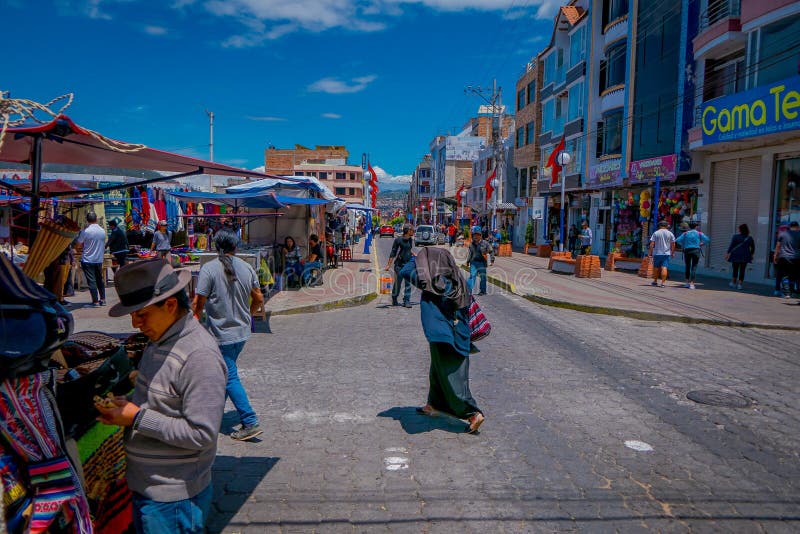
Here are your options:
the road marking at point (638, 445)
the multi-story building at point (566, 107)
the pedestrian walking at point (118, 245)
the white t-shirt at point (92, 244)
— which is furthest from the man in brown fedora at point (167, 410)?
the multi-story building at point (566, 107)

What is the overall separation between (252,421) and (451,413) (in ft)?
5.66

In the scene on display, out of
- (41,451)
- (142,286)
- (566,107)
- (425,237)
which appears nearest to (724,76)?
(566,107)

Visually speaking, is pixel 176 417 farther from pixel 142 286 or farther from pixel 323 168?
pixel 323 168

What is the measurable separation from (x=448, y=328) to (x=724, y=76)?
18131 mm

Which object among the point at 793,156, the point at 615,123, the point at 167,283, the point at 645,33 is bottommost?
the point at 167,283

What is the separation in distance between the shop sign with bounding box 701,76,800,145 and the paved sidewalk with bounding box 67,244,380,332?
416 inches

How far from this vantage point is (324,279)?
17094mm

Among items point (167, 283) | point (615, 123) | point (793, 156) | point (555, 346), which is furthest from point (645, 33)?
point (167, 283)

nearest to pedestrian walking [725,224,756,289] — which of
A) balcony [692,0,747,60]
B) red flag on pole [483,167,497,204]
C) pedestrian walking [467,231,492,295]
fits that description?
balcony [692,0,747,60]

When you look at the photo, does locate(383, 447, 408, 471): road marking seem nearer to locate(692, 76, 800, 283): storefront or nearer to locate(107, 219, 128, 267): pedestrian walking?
locate(107, 219, 128, 267): pedestrian walking

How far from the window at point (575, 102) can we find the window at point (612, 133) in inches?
157

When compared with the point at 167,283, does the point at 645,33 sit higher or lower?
higher

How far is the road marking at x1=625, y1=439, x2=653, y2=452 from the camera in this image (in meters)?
4.71

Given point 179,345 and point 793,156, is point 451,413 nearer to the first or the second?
point 179,345
